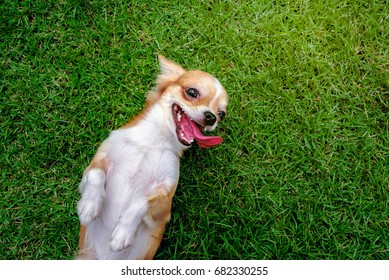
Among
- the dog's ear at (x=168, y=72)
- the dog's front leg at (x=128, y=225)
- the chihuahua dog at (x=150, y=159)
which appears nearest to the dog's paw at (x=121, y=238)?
the dog's front leg at (x=128, y=225)

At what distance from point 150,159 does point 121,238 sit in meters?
0.69

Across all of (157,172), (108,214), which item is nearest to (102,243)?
(108,214)

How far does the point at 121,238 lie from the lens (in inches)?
115

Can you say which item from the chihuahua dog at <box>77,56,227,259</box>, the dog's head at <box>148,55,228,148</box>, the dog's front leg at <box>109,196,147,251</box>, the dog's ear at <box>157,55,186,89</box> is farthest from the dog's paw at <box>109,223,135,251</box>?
Result: the dog's ear at <box>157,55,186,89</box>

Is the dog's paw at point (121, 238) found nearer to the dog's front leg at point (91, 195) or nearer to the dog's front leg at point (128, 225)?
the dog's front leg at point (128, 225)

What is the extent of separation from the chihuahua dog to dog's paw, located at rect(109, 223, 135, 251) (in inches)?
7.0

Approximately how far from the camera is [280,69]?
4113mm

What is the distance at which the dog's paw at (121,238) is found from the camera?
292 cm

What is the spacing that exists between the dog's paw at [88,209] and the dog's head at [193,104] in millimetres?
859

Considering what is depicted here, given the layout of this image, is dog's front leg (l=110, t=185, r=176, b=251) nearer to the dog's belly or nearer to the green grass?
the dog's belly

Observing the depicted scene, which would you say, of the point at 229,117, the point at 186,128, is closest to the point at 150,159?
the point at 186,128

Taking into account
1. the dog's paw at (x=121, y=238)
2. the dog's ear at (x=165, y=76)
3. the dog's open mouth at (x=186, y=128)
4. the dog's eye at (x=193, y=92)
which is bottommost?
the dog's paw at (x=121, y=238)

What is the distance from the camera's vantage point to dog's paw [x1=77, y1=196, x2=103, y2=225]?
2.88 metres

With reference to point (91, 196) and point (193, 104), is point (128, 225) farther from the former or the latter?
point (193, 104)
